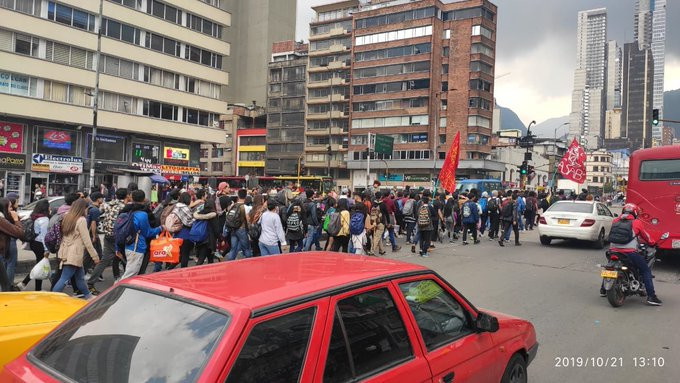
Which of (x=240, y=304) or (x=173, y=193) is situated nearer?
(x=240, y=304)

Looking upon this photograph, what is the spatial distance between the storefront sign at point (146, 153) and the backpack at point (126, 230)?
36.2m

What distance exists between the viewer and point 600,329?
248 inches

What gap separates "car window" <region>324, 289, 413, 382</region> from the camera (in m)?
2.33

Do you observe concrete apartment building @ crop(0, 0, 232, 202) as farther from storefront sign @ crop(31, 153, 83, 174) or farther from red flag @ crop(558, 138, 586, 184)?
red flag @ crop(558, 138, 586, 184)

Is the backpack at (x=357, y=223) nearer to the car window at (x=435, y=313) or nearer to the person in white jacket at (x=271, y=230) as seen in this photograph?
the person in white jacket at (x=271, y=230)

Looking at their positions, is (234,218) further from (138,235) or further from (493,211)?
(493,211)

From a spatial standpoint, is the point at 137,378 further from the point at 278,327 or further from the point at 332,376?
the point at 332,376

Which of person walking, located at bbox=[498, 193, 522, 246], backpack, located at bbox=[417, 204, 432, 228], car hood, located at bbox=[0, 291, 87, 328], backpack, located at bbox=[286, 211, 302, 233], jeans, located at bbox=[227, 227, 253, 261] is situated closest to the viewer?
car hood, located at bbox=[0, 291, 87, 328]

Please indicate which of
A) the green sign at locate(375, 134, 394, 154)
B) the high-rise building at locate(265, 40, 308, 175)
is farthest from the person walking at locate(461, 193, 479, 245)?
the high-rise building at locate(265, 40, 308, 175)

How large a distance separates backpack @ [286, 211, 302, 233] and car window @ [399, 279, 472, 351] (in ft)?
23.8

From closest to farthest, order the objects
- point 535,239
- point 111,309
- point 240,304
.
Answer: point 240,304 → point 111,309 → point 535,239

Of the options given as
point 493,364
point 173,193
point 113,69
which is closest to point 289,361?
point 493,364

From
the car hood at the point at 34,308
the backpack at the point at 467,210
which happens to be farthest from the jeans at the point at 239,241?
the backpack at the point at 467,210

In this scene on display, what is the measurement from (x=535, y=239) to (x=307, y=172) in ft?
208
